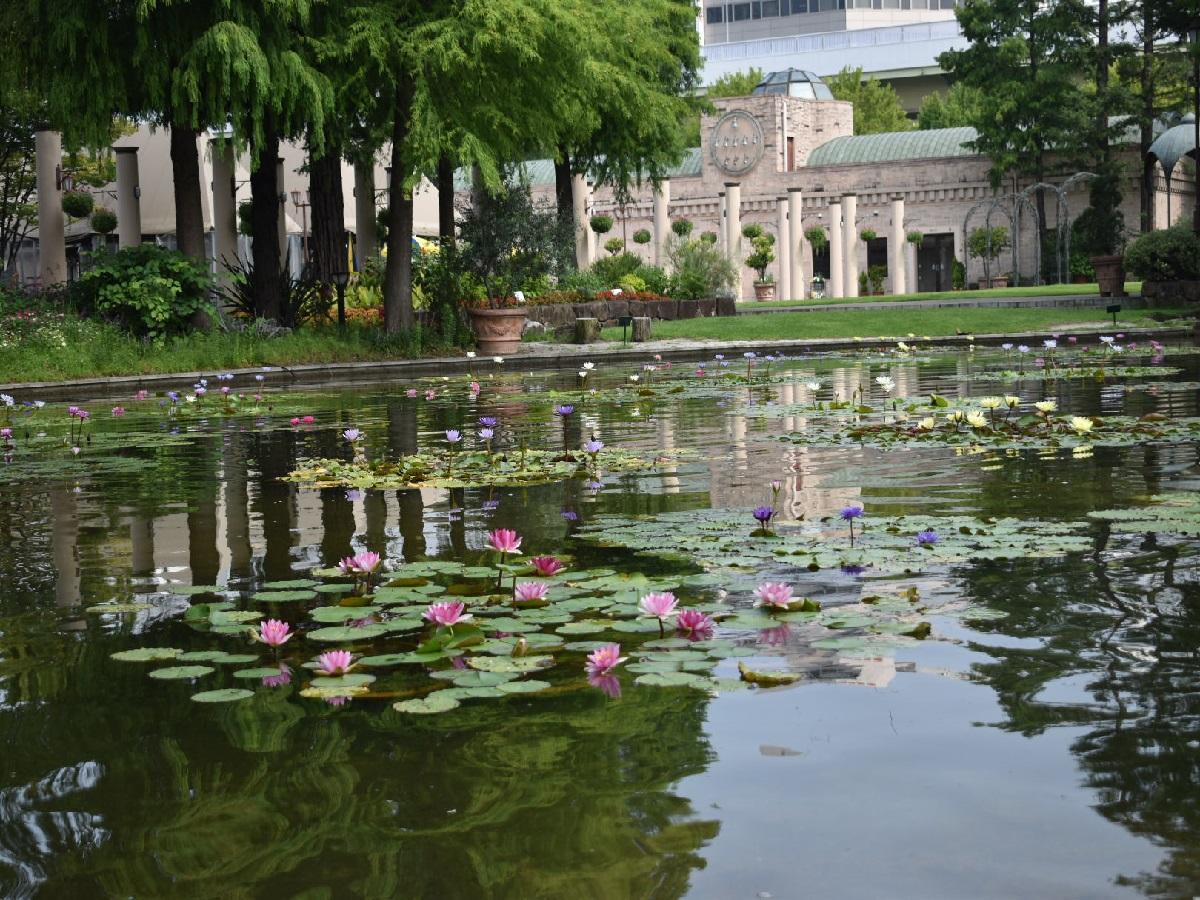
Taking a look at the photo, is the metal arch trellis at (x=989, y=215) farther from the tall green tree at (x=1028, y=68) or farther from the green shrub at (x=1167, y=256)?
the green shrub at (x=1167, y=256)

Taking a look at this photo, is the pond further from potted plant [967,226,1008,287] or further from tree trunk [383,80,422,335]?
potted plant [967,226,1008,287]

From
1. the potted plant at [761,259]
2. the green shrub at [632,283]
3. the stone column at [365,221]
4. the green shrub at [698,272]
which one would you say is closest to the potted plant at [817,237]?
the potted plant at [761,259]

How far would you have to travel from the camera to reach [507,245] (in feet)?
92.7

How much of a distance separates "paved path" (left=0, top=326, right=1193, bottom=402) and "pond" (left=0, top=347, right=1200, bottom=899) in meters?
10.8

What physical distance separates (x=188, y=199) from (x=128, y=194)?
8638mm

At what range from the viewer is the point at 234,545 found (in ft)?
20.2

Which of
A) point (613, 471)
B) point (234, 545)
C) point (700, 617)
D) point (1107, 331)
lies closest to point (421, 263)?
point (1107, 331)

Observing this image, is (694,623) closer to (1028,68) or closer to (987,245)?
(1028,68)

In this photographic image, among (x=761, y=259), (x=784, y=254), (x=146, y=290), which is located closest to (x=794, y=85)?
(x=784, y=254)

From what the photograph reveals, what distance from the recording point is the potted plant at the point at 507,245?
27047mm

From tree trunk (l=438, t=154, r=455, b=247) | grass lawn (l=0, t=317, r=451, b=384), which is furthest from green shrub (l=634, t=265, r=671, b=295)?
grass lawn (l=0, t=317, r=451, b=384)

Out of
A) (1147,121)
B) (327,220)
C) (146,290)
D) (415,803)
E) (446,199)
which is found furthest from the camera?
(1147,121)

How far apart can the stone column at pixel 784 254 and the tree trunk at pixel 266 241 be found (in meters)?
37.3

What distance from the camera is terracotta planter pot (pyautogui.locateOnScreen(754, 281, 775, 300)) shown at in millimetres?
59847
